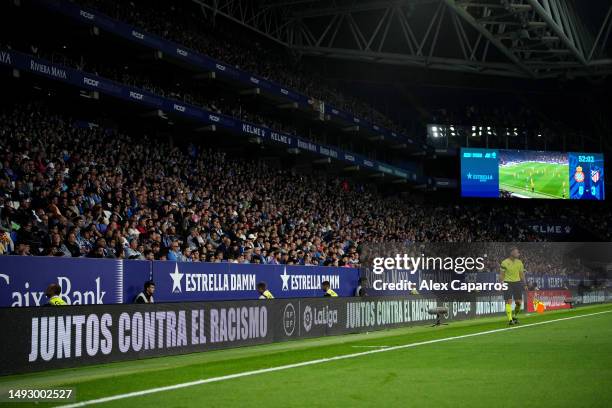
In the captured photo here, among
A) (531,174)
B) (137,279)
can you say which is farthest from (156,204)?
(531,174)

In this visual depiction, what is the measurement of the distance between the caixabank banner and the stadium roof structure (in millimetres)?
20273

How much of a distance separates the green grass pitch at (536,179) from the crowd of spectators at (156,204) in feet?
40.0

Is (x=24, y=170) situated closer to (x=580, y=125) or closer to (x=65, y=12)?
(x=65, y=12)

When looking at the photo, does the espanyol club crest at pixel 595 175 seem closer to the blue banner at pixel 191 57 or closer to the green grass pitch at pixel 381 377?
the blue banner at pixel 191 57

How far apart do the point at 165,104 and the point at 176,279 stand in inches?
501

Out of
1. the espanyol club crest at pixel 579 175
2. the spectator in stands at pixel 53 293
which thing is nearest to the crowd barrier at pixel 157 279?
the spectator in stands at pixel 53 293

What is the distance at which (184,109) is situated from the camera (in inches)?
1240

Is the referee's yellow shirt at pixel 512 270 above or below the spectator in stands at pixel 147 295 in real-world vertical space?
above

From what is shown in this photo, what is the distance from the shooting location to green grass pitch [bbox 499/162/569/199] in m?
51.2

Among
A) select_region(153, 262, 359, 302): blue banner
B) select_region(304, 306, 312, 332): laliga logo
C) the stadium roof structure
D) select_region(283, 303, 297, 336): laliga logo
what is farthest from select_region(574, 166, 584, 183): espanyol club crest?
select_region(283, 303, 297, 336): laliga logo

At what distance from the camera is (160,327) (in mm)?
14391

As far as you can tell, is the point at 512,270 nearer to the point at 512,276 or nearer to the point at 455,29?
the point at 512,276

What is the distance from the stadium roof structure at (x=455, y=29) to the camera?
38688 mm

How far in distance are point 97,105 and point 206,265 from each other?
11.5 meters
